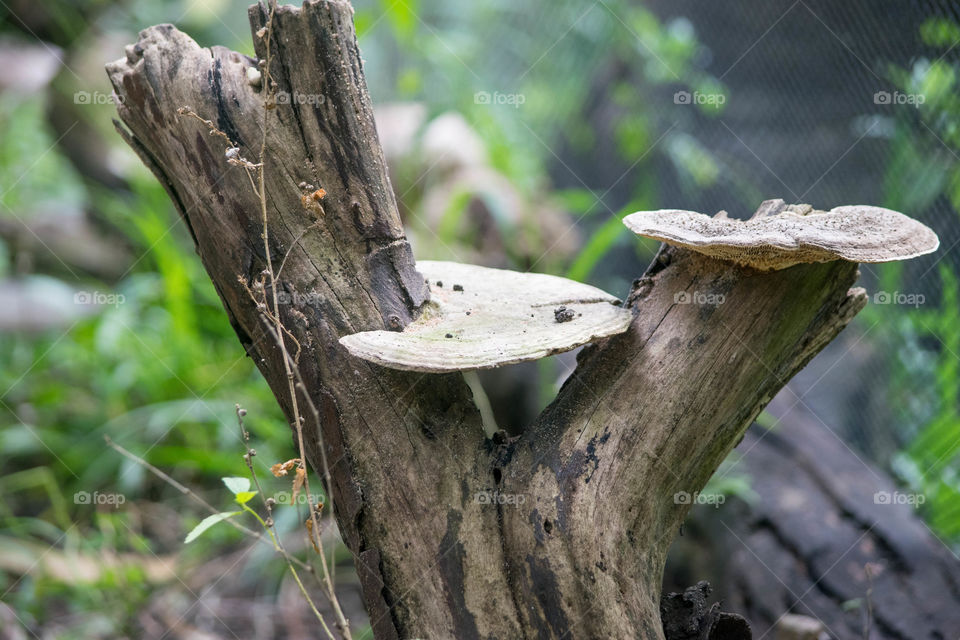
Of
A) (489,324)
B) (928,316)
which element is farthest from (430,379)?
(928,316)

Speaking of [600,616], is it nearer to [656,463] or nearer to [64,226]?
[656,463]

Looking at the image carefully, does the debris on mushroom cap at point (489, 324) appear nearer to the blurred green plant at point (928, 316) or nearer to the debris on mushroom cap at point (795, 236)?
the debris on mushroom cap at point (795, 236)

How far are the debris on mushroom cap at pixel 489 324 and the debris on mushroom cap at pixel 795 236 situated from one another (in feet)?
0.65

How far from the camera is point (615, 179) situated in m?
4.49

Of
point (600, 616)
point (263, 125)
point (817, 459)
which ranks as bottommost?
point (817, 459)

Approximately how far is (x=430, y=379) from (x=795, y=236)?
29.3 inches

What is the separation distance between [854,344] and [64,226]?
4.92 meters

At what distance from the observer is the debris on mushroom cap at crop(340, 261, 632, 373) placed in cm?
118

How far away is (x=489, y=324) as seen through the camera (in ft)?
4.53

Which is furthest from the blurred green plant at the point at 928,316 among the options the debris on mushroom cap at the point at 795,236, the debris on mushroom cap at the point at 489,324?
the debris on mushroom cap at the point at 489,324

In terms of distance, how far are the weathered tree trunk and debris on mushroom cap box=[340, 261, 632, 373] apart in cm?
10

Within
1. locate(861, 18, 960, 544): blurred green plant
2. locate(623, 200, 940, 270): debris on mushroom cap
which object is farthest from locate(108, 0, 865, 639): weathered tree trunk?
locate(861, 18, 960, 544): blurred green plant

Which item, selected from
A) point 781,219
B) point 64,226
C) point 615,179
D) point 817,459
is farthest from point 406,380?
point 64,226

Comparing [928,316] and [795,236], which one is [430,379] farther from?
[928,316]
